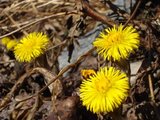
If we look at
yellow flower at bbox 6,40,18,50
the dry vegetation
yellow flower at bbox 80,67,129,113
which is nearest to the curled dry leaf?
the dry vegetation

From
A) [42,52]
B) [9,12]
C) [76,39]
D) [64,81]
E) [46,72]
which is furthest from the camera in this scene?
[9,12]

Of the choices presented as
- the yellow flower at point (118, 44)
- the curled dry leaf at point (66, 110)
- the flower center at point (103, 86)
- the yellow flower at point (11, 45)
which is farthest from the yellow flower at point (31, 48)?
the yellow flower at point (11, 45)

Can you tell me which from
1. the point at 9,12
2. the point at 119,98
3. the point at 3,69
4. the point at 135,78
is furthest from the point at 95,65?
the point at 9,12

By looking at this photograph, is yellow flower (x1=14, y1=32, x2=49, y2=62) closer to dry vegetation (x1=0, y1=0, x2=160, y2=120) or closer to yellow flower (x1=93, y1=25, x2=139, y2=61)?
dry vegetation (x1=0, y1=0, x2=160, y2=120)

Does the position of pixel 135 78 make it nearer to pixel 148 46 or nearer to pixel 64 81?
pixel 148 46

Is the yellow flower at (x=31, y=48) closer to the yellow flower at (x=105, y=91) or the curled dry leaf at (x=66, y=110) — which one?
the curled dry leaf at (x=66, y=110)

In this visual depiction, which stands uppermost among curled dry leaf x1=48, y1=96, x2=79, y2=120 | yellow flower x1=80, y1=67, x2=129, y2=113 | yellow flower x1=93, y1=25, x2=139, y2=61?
yellow flower x1=93, y1=25, x2=139, y2=61
